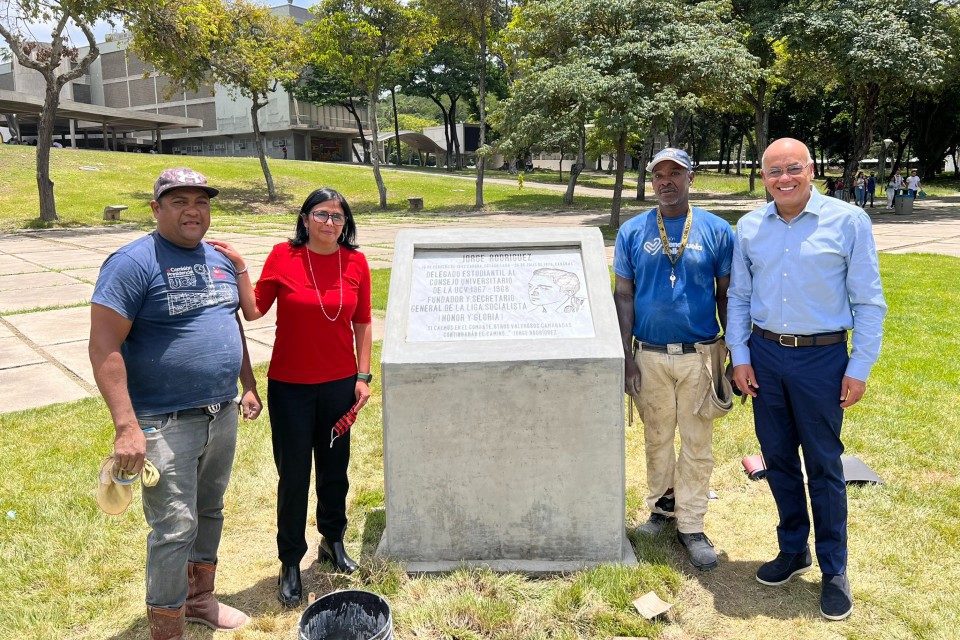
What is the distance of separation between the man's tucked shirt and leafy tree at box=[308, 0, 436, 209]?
23.8 m

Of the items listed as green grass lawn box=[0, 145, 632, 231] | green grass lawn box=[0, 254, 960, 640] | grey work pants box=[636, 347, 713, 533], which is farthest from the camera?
green grass lawn box=[0, 145, 632, 231]

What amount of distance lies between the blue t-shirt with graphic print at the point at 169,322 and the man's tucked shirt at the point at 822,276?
2243 mm

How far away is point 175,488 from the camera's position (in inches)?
102

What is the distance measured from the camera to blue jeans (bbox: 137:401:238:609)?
8.43ft

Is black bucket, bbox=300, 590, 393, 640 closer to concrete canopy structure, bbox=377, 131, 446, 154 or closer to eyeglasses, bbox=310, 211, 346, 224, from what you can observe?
eyeglasses, bbox=310, 211, 346, 224

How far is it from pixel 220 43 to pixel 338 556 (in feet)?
78.1

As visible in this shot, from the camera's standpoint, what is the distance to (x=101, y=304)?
236 centimetres

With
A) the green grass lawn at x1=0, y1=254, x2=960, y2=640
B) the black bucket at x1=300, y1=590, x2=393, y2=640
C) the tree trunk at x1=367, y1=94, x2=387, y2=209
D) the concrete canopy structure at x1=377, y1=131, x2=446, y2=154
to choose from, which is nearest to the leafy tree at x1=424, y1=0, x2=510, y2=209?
the tree trunk at x1=367, y1=94, x2=387, y2=209

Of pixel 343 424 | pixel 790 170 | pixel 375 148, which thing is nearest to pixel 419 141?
pixel 375 148

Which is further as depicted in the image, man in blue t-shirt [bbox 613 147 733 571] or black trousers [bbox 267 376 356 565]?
man in blue t-shirt [bbox 613 147 733 571]

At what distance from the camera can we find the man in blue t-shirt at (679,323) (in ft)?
10.7

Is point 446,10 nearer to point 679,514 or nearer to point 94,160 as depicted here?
point 94,160

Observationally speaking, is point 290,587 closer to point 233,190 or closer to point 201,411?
point 201,411

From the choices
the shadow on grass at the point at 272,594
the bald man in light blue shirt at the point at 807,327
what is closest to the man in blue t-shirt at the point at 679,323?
the bald man in light blue shirt at the point at 807,327
